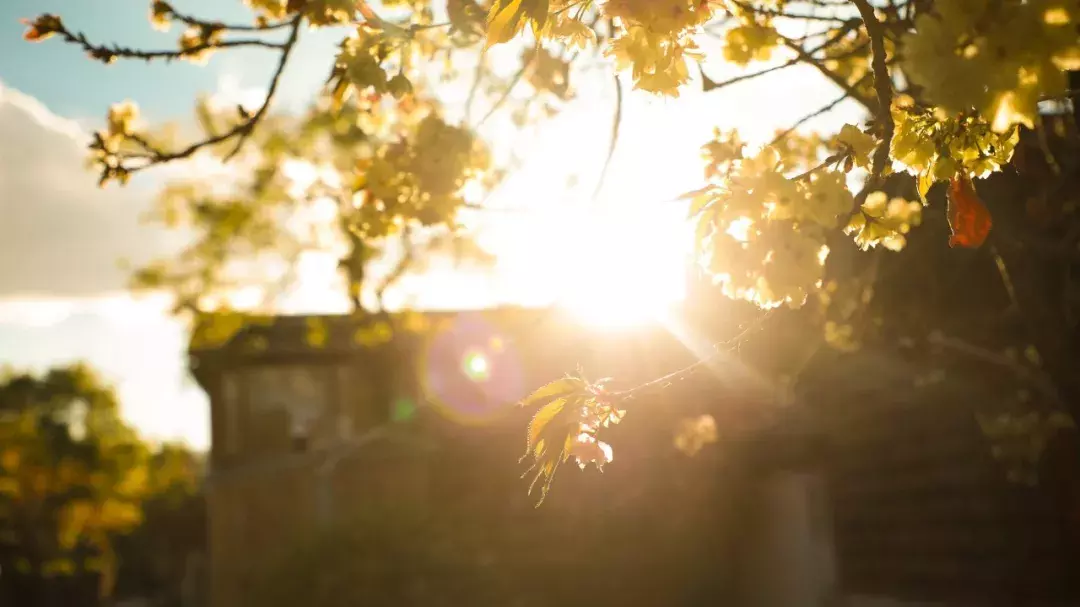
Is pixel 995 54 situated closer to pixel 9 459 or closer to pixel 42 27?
pixel 42 27

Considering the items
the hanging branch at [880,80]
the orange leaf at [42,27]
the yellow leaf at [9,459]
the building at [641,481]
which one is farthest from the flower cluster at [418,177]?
the yellow leaf at [9,459]

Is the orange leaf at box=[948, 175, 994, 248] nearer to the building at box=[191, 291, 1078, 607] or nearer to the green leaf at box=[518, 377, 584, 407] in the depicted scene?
the green leaf at box=[518, 377, 584, 407]

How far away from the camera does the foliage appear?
3697 centimetres

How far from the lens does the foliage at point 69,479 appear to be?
37.0m

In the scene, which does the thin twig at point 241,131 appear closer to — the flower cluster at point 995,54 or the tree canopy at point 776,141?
the tree canopy at point 776,141

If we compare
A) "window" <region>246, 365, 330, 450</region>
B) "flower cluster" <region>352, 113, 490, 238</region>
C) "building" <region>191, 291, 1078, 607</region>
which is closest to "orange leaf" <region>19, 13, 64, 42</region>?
"flower cluster" <region>352, 113, 490, 238</region>

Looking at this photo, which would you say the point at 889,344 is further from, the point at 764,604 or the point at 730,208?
the point at 764,604

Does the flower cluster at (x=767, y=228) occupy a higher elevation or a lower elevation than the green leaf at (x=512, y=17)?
lower

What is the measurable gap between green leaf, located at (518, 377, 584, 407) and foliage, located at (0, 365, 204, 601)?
40.3m

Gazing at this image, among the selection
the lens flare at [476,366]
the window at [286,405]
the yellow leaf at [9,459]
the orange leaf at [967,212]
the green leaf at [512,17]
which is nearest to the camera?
the green leaf at [512,17]

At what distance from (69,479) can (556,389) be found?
136ft

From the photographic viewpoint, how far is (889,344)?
754cm

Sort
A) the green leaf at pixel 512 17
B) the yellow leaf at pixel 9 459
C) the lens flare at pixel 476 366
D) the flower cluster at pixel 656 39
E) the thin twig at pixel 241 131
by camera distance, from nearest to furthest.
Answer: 1. the green leaf at pixel 512 17
2. the flower cluster at pixel 656 39
3. the thin twig at pixel 241 131
4. the lens flare at pixel 476 366
5. the yellow leaf at pixel 9 459

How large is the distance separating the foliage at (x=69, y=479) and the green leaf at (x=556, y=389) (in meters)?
40.3
